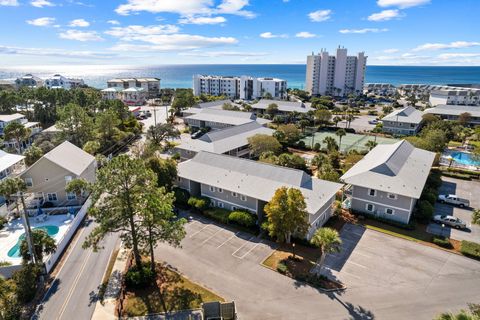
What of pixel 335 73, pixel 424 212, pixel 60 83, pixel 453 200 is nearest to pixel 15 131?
pixel 424 212

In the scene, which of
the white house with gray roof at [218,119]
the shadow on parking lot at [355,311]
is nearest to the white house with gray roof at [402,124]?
the white house with gray roof at [218,119]

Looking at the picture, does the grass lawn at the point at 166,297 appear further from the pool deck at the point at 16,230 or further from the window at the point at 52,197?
the window at the point at 52,197

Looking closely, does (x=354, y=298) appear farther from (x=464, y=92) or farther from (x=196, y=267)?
(x=464, y=92)

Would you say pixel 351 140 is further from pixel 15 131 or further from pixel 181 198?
pixel 15 131

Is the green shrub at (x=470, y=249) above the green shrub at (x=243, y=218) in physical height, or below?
below

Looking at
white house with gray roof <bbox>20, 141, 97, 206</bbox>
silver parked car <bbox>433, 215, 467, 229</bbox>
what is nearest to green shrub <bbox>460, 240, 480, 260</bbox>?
silver parked car <bbox>433, 215, 467, 229</bbox>
